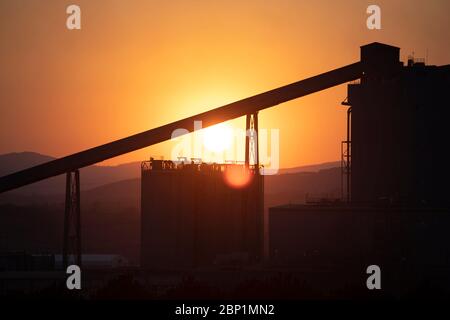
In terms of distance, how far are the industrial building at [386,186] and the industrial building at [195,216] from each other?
2.71 m

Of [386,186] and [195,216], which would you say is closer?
[195,216]

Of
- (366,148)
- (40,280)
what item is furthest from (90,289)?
(366,148)

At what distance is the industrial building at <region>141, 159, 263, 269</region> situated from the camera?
49.9 metres

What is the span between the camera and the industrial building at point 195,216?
49.9 m

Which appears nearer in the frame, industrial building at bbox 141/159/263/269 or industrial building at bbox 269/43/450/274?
industrial building at bbox 269/43/450/274

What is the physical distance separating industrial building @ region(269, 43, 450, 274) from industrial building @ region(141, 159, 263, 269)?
8.89 feet

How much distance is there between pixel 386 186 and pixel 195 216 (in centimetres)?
1271

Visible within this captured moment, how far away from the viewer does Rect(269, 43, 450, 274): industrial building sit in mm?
46781

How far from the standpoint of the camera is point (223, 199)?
171 ft

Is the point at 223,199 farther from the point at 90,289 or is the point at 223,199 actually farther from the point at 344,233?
the point at 90,289

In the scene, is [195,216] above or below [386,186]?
below

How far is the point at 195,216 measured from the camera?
50.2m

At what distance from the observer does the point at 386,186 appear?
52250mm
